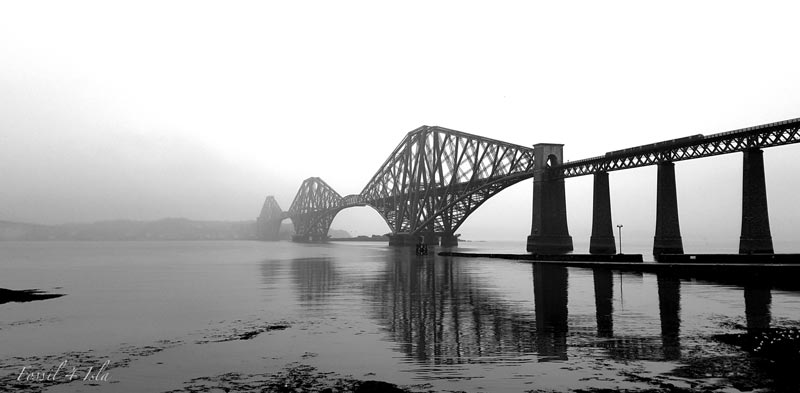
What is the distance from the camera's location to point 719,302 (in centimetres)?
2300

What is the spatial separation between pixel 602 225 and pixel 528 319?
54.5 m

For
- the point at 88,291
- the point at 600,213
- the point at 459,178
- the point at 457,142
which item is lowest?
the point at 88,291

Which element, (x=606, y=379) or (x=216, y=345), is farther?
(x=216, y=345)

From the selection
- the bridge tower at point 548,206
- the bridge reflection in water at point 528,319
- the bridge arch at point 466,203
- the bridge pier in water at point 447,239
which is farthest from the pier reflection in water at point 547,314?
the bridge pier in water at point 447,239

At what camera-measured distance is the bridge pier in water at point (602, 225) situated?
228 feet

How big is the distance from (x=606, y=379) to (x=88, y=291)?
33115 millimetres

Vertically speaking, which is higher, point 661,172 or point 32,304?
point 661,172

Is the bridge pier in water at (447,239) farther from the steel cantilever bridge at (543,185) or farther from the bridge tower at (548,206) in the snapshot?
the bridge tower at (548,206)

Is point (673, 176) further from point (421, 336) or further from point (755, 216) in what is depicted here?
point (421, 336)

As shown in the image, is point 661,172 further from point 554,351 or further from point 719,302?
point 554,351

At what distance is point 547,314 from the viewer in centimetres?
2041

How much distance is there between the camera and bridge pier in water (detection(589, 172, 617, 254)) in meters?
69.6

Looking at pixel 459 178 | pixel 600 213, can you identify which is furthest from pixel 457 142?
pixel 600 213

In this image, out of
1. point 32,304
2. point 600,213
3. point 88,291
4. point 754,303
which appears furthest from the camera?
point 600,213
